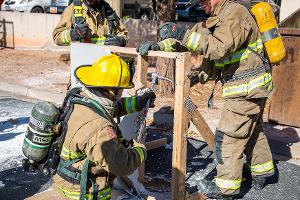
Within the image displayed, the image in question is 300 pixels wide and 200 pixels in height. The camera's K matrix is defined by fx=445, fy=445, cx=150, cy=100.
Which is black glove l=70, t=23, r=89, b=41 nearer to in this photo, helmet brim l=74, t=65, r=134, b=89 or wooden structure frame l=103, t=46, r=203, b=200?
wooden structure frame l=103, t=46, r=203, b=200

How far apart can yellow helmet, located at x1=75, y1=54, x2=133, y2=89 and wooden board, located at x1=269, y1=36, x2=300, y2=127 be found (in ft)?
12.7

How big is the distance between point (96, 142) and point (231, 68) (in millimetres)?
1885

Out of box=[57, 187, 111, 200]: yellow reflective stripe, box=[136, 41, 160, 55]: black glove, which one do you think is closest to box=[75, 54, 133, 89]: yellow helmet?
box=[57, 187, 111, 200]: yellow reflective stripe

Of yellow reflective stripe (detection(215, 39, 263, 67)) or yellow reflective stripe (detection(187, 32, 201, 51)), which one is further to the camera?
yellow reflective stripe (detection(215, 39, 263, 67))

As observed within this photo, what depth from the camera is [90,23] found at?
4812 mm

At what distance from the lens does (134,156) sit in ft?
8.73

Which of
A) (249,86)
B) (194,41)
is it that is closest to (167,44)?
(194,41)

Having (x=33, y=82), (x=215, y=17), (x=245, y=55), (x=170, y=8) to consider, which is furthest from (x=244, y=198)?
(x=33, y=82)

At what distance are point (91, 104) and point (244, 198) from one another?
7.30ft

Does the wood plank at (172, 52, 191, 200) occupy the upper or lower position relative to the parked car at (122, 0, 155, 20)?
lower

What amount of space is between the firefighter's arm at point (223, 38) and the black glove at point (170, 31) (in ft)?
0.25

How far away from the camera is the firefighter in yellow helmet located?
246 centimetres

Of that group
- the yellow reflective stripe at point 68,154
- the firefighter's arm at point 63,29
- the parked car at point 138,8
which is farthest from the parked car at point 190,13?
the yellow reflective stripe at point 68,154

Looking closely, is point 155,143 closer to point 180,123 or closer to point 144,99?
point 180,123
